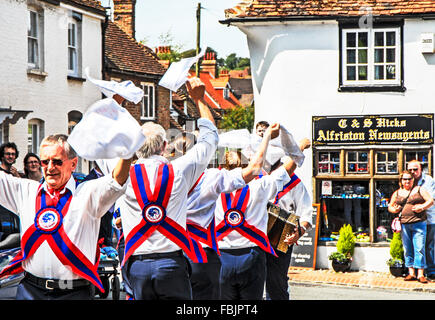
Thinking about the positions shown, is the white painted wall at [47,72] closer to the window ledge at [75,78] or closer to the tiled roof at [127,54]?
the window ledge at [75,78]

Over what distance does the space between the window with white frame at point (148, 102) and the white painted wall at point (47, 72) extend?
3.84 metres

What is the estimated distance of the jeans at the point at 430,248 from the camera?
12297mm

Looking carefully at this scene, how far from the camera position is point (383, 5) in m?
13.4

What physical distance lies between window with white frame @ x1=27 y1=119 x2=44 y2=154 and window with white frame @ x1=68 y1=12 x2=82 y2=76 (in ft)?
7.08

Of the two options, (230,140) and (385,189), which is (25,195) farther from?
(385,189)

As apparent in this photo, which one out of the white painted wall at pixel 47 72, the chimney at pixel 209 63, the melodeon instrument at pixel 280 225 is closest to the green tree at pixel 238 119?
the chimney at pixel 209 63

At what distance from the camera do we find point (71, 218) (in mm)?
4398

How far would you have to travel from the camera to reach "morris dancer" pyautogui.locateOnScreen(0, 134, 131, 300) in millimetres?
4387

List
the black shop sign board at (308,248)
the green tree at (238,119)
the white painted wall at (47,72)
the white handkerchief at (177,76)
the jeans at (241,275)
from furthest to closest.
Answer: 1. the green tree at (238,119)
2. the white painted wall at (47,72)
3. the black shop sign board at (308,248)
4. the jeans at (241,275)
5. the white handkerchief at (177,76)

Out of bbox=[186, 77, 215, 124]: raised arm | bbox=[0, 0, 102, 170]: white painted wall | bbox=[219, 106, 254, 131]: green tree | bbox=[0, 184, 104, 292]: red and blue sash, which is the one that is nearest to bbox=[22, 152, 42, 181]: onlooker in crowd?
bbox=[186, 77, 215, 124]: raised arm

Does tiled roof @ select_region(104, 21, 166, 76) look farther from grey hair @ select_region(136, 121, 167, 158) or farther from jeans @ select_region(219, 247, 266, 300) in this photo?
grey hair @ select_region(136, 121, 167, 158)

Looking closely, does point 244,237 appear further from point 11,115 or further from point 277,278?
point 11,115
